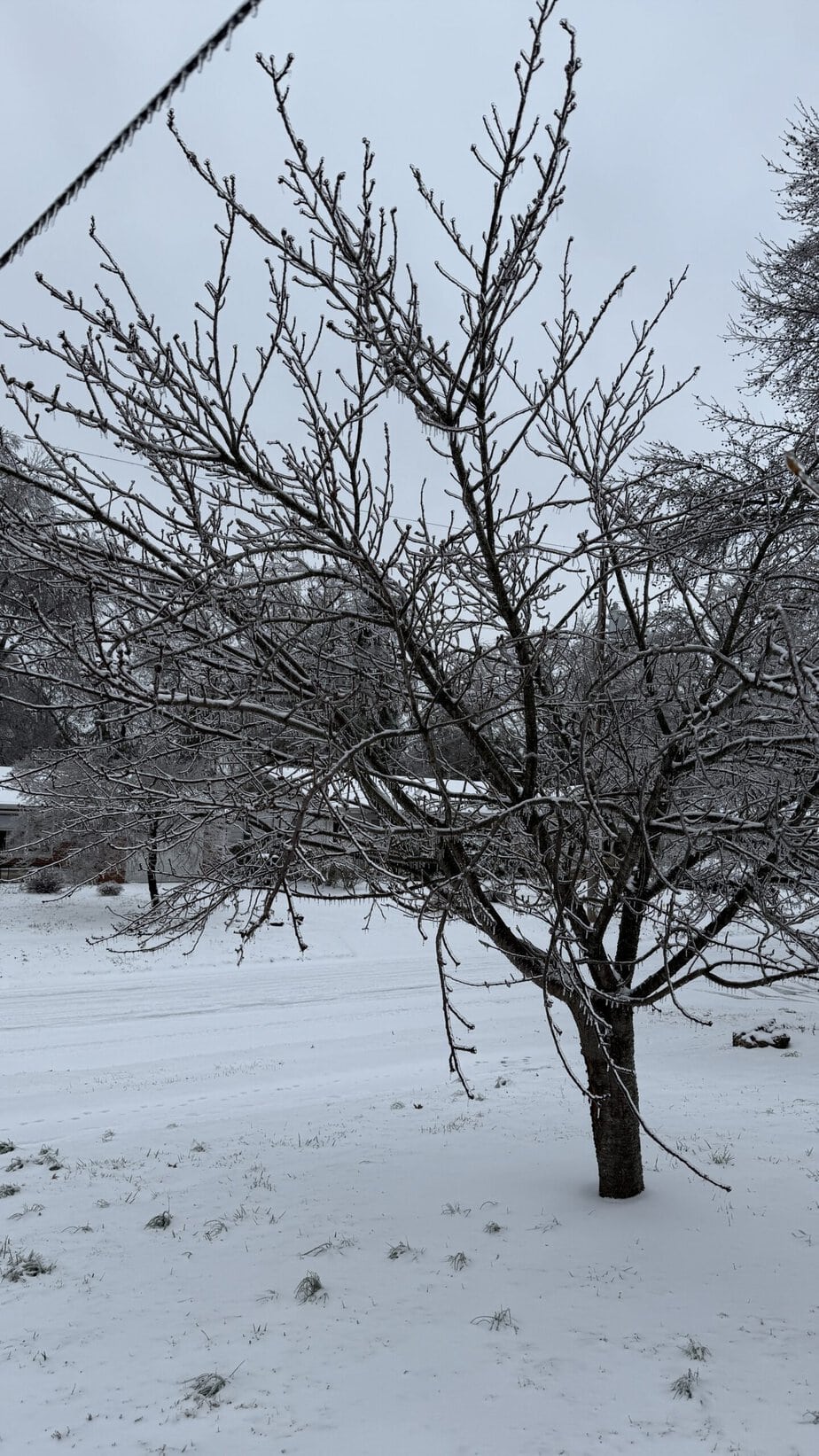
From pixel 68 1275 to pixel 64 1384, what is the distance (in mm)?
1184

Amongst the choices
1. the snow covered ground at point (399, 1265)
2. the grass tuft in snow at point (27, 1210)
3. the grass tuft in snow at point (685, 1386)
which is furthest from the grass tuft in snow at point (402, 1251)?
the grass tuft in snow at point (27, 1210)

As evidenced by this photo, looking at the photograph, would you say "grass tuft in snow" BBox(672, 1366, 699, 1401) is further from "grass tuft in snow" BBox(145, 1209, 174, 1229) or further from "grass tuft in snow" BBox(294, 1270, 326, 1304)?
"grass tuft in snow" BBox(145, 1209, 174, 1229)

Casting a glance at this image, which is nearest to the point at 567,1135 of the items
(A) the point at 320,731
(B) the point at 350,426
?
(A) the point at 320,731

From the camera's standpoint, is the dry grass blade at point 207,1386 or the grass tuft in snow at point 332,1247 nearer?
the dry grass blade at point 207,1386

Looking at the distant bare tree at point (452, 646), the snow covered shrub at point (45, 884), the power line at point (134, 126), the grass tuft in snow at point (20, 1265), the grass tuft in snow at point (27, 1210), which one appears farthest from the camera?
the snow covered shrub at point (45, 884)

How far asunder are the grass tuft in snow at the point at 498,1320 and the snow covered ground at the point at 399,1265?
0.01 meters

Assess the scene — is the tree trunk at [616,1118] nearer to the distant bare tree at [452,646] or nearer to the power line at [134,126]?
the distant bare tree at [452,646]

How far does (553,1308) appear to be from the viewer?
4512 mm

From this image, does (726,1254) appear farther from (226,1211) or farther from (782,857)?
(226,1211)

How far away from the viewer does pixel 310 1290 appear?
4707 millimetres

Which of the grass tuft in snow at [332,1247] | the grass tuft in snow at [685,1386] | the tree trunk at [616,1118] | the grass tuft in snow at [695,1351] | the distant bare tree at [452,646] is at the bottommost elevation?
the grass tuft in snow at [332,1247]

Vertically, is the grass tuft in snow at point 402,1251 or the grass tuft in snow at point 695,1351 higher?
the grass tuft in snow at point 695,1351

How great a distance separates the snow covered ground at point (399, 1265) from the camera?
369cm

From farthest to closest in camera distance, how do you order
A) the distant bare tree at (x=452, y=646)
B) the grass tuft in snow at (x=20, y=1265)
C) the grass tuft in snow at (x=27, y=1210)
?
the grass tuft in snow at (x=27, y=1210) → the grass tuft in snow at (x=20, y=1265) → the distant bare tree at (x=452, y=646)
